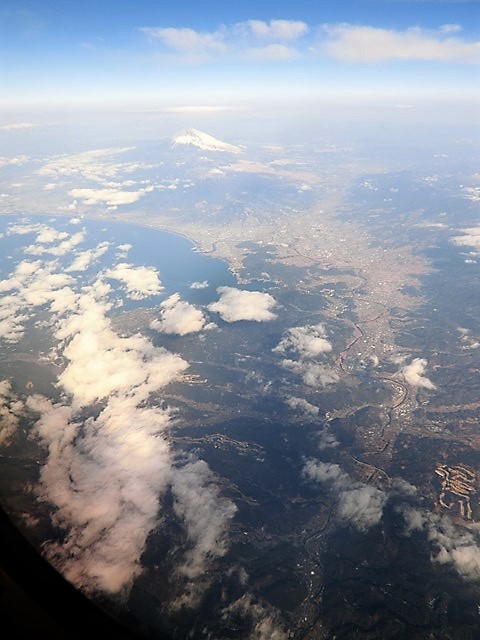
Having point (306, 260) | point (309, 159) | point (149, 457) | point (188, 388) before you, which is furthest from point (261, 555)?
point (309, 159)

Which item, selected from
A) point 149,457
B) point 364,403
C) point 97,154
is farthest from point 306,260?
point 97,154

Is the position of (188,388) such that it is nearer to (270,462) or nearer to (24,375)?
(270,462)

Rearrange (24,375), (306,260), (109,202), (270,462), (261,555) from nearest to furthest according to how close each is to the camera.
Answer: (261,555) → (270,462) → (24,375) → (306,260) → (109,202)

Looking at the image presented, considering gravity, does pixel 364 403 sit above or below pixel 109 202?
below

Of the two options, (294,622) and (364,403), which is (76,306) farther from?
(294,622)

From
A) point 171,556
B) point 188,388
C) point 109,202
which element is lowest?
point 171,556

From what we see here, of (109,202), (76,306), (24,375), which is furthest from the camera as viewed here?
(109,202)

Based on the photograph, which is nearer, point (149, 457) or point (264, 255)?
point (149, 457)
